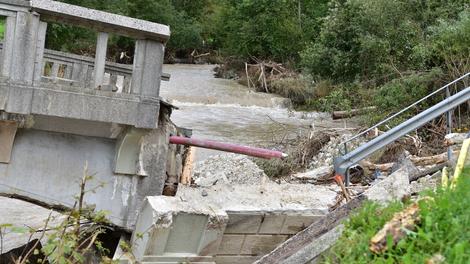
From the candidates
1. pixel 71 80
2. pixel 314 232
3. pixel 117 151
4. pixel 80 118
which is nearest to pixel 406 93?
pixel 117 151

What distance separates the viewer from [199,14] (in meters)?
54.2

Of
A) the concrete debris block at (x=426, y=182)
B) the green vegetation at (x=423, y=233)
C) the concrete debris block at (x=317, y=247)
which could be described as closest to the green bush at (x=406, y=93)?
the concrete debris block at (x=426, y=182)

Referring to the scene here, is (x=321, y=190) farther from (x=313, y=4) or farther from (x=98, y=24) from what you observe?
(x=313, y=4)

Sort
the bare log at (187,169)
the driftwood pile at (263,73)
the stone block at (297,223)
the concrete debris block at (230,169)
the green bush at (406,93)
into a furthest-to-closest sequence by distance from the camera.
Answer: the driftwood pile at (263,73) → the green bush at (406,93) → the concrete debris block at (230,169) → the bare log at (187,169) → the stone block at (297,223)

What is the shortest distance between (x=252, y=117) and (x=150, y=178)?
15927mm

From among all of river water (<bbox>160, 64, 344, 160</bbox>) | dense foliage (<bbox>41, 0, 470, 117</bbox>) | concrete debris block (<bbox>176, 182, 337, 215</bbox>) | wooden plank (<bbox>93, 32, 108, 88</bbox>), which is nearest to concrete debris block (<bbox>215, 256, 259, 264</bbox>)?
concrete debris block (<bbox>176, 182, 337, 215</bbox>)

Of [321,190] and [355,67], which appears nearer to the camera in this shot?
[321,190]

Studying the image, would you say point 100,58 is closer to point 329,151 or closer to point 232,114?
point 329,151

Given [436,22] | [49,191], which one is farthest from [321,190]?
[436,22]

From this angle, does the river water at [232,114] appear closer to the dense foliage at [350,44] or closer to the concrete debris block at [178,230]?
the dense foliage at [350,44]

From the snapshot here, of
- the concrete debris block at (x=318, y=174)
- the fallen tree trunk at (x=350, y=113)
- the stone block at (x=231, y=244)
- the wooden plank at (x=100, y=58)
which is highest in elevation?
the wooden plank at (x=100, y=58)

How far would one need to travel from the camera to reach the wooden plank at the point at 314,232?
507 cm

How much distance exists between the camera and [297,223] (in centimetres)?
651

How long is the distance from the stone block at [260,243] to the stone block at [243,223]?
0.12 meters
